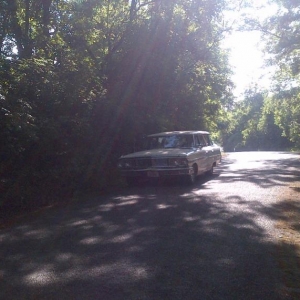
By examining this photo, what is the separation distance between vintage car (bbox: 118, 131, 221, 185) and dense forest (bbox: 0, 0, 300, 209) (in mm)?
1029

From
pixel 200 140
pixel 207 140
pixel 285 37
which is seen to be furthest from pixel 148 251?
pixel 285 37

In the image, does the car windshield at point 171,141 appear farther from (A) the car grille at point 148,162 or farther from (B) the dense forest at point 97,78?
(A) the car grille at point 148,162

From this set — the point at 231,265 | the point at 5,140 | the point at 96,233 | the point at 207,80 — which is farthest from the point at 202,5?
the point at 231,265

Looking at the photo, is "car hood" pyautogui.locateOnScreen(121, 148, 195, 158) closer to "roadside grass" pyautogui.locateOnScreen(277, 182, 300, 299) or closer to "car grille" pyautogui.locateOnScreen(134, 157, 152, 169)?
"car grille" pyautogui.locateOnScreen(134, 157, 152, 169)

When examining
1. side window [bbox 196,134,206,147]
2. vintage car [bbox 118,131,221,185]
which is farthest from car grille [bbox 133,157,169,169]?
side window [bbox 196,134,206,147]

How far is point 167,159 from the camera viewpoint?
43.8ft

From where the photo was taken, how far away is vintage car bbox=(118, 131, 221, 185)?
13.3m

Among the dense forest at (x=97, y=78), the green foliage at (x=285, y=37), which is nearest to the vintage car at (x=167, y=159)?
the dense forest at (x=97, y=78)

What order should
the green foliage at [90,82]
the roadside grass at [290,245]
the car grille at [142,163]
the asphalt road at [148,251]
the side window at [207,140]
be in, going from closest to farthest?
the asphalt road at [148,251]
the roadside grass at [290,245]
the green foliage at [90,82]
the car grille at [142,163]
the side window at [207,140]

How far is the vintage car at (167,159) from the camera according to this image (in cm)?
1327

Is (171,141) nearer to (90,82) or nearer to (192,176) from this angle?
(192,176)

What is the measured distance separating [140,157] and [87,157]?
1.62 m

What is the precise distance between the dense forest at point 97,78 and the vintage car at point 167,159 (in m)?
1.03

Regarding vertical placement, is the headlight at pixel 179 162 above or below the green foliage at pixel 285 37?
below
